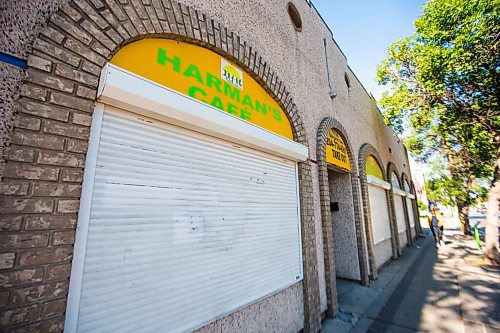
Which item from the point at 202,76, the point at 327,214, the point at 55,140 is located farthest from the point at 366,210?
the point at 55,140

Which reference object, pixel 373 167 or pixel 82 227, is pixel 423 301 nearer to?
pixel 373 167

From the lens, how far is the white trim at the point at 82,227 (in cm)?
144

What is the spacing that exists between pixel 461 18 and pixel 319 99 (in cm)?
650

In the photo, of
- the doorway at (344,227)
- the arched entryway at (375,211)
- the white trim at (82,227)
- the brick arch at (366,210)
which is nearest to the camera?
the white trim at (82,227)

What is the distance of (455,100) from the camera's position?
800cm

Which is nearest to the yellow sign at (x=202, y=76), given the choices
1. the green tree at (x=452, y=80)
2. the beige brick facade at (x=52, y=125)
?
the beige brick facade at (x=52, y=125)

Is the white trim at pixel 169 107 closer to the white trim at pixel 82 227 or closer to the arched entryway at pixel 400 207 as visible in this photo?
the white trim at pixel 82 227

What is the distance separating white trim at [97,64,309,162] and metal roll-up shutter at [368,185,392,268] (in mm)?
5904

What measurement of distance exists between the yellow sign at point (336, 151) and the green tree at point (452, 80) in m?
4.78

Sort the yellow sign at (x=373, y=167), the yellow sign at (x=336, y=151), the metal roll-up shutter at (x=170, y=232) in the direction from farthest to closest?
the yellow sign at (x=373, y=167), the yellow sign at (x=336, y=151), the metal roll-up shutter at (x=170, y=232)

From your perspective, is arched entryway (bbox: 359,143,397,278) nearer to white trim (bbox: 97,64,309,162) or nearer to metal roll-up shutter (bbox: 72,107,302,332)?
metal roll-up shutter (bbox: 72,107,302,332)

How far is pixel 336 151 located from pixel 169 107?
448 cm

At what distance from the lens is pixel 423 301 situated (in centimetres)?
474

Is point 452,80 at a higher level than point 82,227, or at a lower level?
higher
